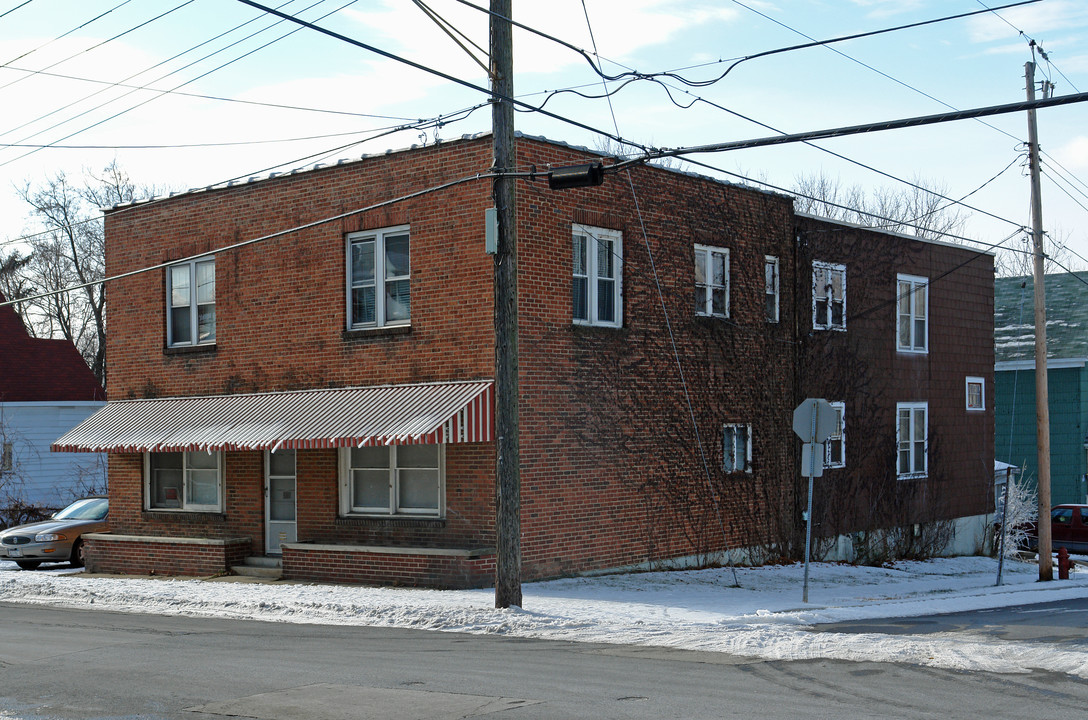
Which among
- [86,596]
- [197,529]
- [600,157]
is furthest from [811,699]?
[197,529]

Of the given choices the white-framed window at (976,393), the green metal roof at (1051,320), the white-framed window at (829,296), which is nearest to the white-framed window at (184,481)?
the white-framed window at (829,296)

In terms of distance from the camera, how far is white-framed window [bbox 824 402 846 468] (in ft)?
79.9

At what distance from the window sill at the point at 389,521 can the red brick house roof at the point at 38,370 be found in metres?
22.6

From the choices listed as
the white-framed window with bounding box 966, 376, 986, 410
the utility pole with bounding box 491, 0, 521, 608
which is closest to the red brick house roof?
the utility pole with bounding box 491, 0, 521, 608

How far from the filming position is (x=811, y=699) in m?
9.45

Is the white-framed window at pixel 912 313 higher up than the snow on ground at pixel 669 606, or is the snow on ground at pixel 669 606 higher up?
the white-framed window at pixel 912 313

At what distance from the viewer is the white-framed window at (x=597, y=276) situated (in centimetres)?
1894

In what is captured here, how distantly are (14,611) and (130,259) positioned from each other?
8.56 m

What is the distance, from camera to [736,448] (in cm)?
2202

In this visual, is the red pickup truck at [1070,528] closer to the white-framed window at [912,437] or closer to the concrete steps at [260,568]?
the white-framed window at [912,437]

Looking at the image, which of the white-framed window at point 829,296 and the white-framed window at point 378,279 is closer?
the white-framed window at point 378,279

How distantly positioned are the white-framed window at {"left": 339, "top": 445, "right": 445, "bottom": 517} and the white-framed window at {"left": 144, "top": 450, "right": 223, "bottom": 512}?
3.56 m

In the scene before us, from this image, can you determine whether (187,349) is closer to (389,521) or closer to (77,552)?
(77,552)

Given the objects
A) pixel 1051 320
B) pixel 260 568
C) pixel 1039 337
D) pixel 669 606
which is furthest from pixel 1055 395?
pixel 260 568
